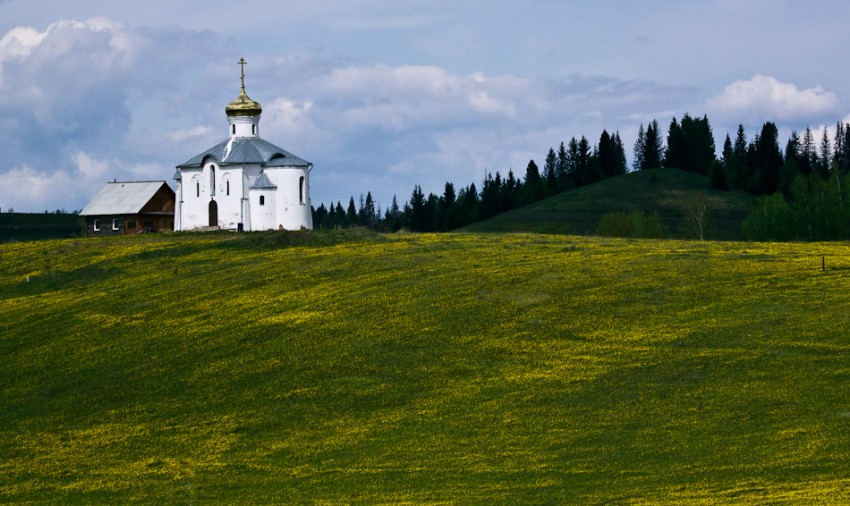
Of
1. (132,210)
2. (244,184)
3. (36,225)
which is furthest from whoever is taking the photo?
(36,225)

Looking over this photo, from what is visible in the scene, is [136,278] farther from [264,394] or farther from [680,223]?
[680,223]

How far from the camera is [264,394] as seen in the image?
41156 millimetres

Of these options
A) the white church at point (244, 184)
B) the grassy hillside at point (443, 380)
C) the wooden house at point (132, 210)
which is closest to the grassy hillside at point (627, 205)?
the wooden house at point (132, 210)

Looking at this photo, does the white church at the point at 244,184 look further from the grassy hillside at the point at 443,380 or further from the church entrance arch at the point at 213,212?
the grassy hillside at the point at 443,380

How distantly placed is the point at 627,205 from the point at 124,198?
96295mm

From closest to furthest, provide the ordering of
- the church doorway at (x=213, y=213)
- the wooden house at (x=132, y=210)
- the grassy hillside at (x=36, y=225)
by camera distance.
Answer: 1. the church doorway at (x=213, y=213)
2. the wooden house at (x=132, y=210)
3. the grassy hillside at (x=36, y=225)

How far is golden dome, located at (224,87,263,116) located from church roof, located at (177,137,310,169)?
163 cm

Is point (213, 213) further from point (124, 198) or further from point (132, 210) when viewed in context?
point (124, 198)

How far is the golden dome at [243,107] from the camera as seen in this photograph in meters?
84.9

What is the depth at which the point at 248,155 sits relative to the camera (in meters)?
82.9

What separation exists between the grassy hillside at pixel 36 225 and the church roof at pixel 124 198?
39.6 meters

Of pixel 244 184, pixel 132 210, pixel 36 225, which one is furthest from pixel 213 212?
pixel 36 225

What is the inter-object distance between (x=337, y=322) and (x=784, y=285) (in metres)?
17.0

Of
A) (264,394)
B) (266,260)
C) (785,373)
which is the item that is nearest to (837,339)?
(785,373)
